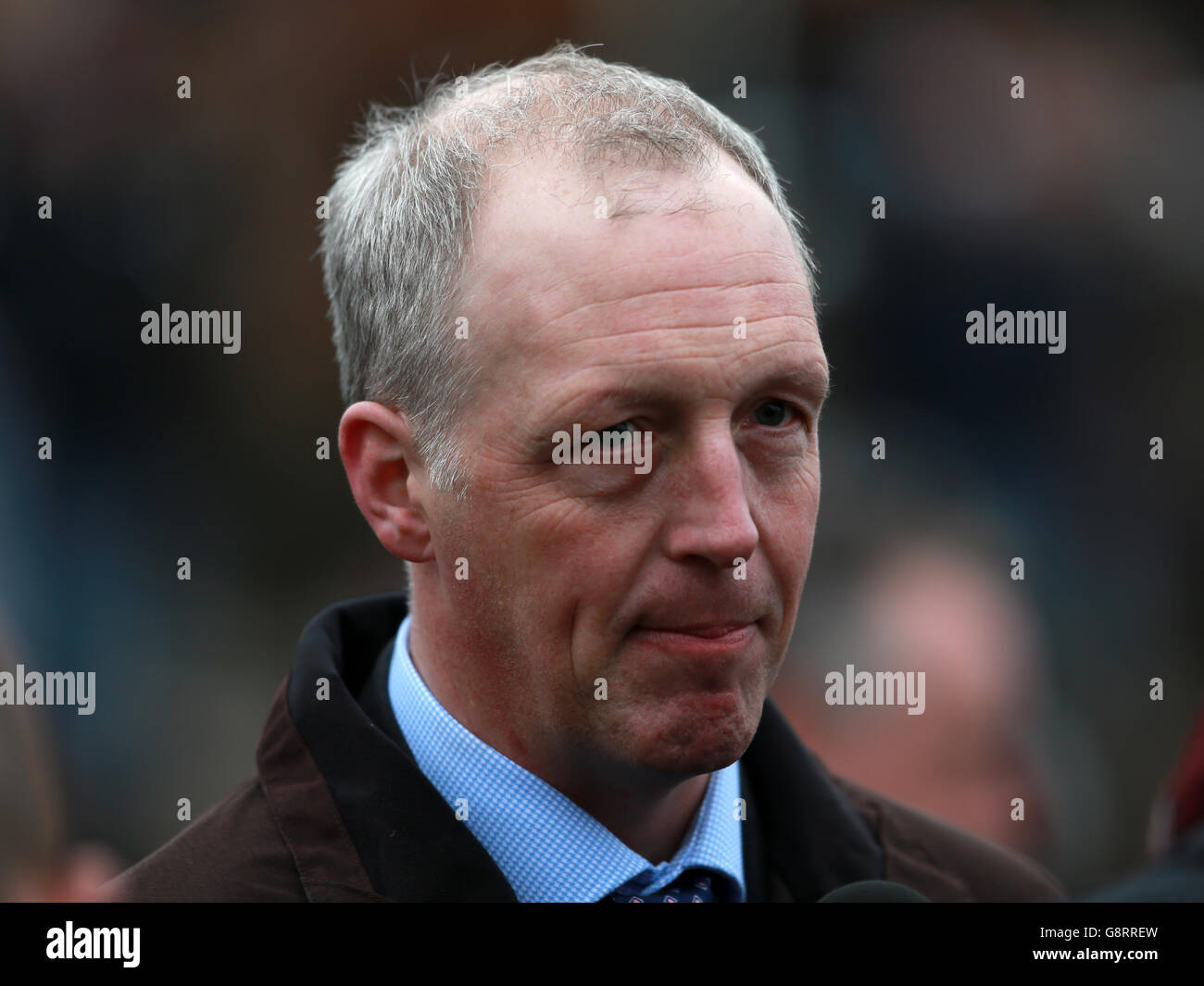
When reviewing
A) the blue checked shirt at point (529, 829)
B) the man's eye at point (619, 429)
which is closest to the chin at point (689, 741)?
the blue checked shirt at point (529, 829)

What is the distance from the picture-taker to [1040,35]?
180 inches

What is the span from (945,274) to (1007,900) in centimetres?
271

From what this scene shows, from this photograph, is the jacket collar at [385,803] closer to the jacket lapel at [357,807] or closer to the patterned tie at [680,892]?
the jacket lapel at [357,807]

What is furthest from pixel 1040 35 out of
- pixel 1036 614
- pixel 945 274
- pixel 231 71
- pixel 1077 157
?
pixel 231 71

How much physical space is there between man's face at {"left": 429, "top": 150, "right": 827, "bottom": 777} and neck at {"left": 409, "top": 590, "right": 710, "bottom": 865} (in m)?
0.01

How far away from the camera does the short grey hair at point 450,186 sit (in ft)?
7.04

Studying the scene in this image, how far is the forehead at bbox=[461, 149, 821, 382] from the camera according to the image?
201 centimetres

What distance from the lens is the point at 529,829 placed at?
Result: 220cm

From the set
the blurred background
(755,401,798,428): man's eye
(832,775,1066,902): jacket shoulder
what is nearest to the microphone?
(832,775,1066,902): jacket shoulder

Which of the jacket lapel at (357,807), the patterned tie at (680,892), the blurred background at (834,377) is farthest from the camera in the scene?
the blurred background at (834,377)

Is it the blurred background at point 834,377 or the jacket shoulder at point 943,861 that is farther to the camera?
the blurred background at point 834,377

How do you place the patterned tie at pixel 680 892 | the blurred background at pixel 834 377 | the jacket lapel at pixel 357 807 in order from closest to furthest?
1. the jacket lapel at pixel 357 807
2. the patterned tie at pixel 680 892
3. the blurred background at pixel 834 377

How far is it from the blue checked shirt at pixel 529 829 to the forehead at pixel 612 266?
713mm

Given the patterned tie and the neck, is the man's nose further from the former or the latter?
the patterned tie
